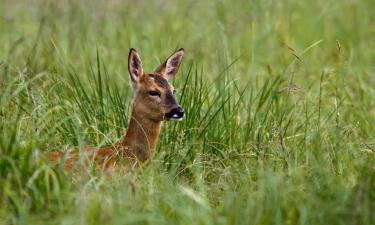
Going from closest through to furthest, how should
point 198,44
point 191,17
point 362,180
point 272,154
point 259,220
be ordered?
point 259,220 < point 362,180 < point 272,154 < point 198,44 < point 191,17

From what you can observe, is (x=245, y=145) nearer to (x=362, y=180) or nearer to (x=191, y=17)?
(x=362, y=180)

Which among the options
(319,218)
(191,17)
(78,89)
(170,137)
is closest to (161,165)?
(170,137)

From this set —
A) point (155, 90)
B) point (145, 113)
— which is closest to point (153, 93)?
point (155, 90)

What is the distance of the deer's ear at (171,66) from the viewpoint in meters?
6.55

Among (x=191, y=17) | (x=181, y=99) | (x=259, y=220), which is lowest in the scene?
(x=259, y=220)

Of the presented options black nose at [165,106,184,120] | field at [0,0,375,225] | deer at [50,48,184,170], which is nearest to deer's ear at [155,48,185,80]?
deer at [50,48,184,170]

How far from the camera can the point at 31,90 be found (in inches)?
242

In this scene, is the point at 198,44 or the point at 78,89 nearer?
the point at 78,89

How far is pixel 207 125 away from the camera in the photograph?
20.0ft

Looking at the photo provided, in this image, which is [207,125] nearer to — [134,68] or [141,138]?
[141,138]

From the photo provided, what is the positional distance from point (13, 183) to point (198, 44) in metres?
4.30

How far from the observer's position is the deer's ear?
6.55 metres

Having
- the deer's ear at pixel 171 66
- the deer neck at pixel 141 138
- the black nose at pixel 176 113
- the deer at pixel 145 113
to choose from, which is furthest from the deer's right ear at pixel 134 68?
the black nose at pixel 176 113

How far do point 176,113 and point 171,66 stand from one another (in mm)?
593
